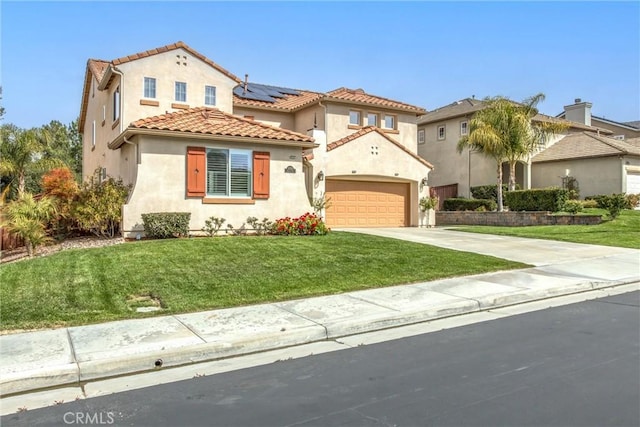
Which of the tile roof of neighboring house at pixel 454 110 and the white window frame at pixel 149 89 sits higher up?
the tile roof of neighboring house at pixel 454 110

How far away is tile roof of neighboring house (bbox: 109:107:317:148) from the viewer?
50.6 feet

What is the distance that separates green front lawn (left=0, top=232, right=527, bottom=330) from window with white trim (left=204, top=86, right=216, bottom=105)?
26.2 feet

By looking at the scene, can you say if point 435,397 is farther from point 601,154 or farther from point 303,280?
point 601,154

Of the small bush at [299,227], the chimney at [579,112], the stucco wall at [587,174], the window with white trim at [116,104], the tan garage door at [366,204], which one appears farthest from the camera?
the chimney at [579,112]

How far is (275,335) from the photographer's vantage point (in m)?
6.48

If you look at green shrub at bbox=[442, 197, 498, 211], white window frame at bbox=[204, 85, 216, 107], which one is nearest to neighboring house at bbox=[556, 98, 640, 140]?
green shrub at bbox=[442, 197, 498, 211]

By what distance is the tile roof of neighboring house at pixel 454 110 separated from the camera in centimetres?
3284

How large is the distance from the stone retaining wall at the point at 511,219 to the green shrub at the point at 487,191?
3856mm

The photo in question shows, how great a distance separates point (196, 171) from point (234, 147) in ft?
5.08

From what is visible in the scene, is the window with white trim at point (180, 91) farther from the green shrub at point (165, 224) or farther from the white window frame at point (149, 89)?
the green shrub at point (165, 224)

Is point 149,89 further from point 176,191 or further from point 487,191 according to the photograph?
point 487,191

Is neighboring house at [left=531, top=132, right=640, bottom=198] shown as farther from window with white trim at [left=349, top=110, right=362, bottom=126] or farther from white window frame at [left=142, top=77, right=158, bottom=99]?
white window frame at [left=142, top=77, right=158, bottom=99]

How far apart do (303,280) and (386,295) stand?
188 cm

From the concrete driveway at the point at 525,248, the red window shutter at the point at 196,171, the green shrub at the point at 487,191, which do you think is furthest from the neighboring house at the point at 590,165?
the red window shutter at the point at 196,171
